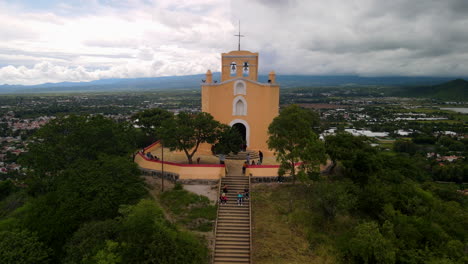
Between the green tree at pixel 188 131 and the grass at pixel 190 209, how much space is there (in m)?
3.35

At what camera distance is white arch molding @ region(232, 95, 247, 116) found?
23.0 meters

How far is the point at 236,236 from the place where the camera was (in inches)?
524

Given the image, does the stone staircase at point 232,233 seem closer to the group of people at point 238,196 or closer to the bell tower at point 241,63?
the group of people at point 238,196

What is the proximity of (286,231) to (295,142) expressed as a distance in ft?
17.1

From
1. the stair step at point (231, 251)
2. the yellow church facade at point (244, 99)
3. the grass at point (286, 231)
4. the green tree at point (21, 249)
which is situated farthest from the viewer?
the yellow church facade at point (244, 99)

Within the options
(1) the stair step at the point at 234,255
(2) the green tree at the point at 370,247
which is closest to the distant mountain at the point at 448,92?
(2) the green tree at the point at 370,247

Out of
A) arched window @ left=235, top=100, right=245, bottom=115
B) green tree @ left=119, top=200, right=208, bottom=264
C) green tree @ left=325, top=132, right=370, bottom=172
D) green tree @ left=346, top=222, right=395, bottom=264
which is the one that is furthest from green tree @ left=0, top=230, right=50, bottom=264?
green tree @ left=325, top=132, right=370, bottom=172

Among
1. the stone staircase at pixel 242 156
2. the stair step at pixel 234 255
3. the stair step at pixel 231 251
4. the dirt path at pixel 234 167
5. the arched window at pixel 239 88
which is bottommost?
the stair step at pixel 234 255

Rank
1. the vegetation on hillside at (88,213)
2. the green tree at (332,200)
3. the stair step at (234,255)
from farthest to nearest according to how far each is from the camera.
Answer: the green tree at (332,200)
the stair step at (234,255)
the vegetation on hillside at (88,213)

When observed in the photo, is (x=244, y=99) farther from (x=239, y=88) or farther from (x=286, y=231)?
(x=286, y=231)

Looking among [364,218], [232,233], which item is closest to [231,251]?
[232,233]

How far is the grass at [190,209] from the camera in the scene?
552 inches

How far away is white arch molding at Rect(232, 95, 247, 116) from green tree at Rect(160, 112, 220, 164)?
329 cm

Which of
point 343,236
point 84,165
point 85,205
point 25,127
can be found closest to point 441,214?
point 343,236
